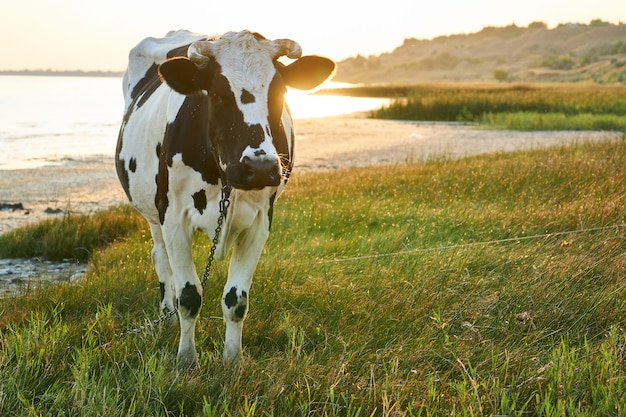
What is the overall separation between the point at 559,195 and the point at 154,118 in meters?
4.64

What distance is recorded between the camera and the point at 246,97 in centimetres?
354

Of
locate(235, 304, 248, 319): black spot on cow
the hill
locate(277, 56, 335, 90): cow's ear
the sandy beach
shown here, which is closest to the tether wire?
locate(235, 304, 248, 319): black spot on cow

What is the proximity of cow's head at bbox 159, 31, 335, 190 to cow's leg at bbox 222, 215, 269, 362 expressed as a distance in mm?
585

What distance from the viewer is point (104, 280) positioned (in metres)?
5.13

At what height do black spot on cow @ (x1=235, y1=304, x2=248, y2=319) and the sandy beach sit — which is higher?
black spot on cow @ (x1=235, y1=304, x2=248, y2=319)

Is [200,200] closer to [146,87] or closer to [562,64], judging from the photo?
[146,87]

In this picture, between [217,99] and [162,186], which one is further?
[162,186]

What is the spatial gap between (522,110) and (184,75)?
25536 mm

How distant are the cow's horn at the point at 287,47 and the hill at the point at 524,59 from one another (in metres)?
58.4

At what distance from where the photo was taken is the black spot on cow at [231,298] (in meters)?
4.09

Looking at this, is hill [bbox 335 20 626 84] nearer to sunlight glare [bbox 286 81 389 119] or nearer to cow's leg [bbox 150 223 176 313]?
sunlight glare [bbox 286 81 389 119]

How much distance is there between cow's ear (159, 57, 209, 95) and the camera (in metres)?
3.64

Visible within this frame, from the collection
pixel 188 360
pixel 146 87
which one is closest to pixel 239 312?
pixel 188 360

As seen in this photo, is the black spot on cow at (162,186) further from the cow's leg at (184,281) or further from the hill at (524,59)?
the hill at (524,59)
